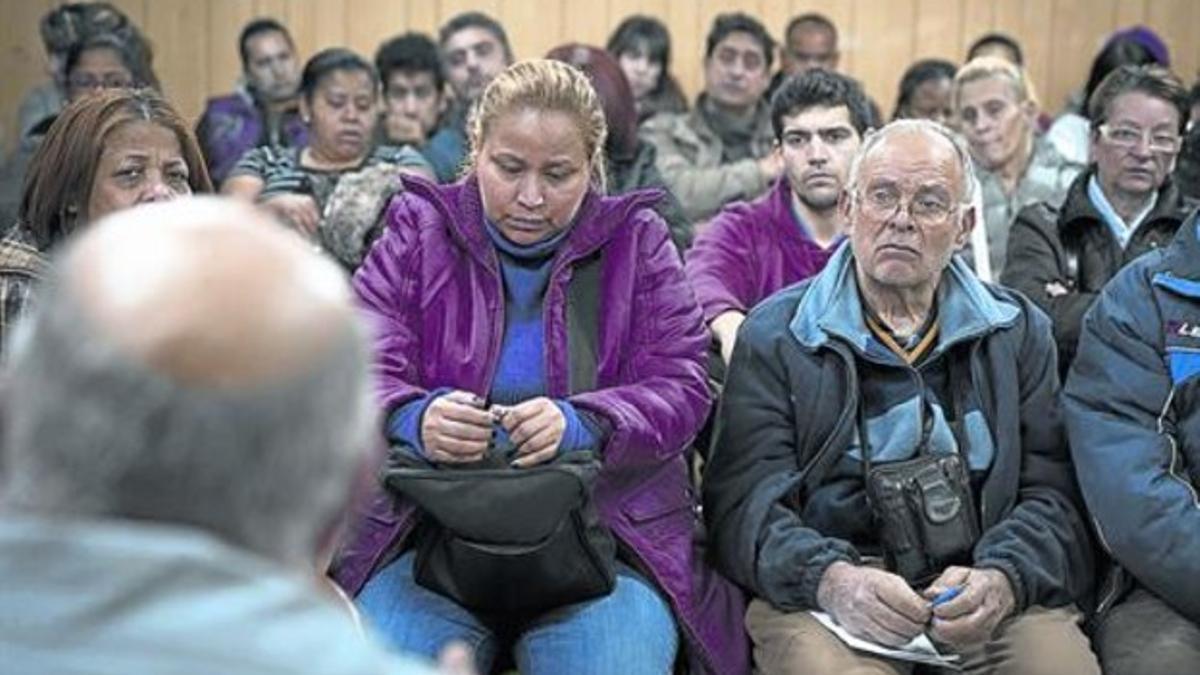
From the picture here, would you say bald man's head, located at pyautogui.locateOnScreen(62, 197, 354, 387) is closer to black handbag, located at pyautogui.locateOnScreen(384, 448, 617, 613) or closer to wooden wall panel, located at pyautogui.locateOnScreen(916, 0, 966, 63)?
black handbag, located at pyautogui.locateOnScreen(384, 448, 617, 613)

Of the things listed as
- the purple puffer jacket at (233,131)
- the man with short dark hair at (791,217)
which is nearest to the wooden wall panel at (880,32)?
the purple puffer jacket at (233,131)

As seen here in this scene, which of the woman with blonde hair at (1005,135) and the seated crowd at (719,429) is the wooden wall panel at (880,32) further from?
the seated crowd at (719,429)

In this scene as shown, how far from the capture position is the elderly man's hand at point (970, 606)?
2.61 m

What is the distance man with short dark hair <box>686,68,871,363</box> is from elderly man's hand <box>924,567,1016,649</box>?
0.82 m

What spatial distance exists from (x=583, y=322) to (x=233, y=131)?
2.74 meters

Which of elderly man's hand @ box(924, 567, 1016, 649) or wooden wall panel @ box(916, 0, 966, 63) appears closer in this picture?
elderly man's hand @ box(924, 567, 1016, 649)

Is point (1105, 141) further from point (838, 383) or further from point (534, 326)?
point (534, 326)

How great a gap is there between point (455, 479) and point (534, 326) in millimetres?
339

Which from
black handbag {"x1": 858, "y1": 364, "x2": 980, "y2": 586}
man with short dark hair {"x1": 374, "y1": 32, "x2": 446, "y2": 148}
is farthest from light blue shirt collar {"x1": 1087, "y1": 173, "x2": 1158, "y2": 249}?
man with short dark hair {"x1": 374, "y1": 32, "x2": 446, "y2": 148}

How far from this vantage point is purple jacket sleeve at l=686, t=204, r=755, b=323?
343 centimetres

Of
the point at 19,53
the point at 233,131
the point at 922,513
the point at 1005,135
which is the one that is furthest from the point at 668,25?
the point at 922,513

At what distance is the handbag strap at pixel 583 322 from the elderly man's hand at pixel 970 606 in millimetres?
593

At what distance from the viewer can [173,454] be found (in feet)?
3.38

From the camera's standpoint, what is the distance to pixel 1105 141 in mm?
3664
